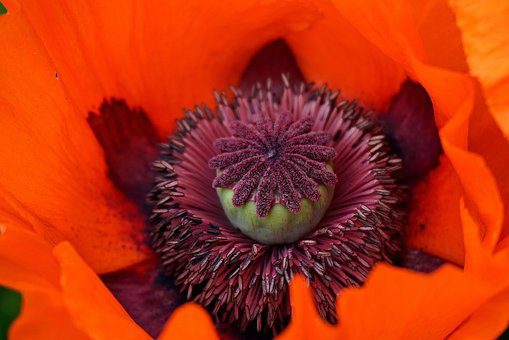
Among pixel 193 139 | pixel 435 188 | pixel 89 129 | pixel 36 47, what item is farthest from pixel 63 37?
pixel 435 188

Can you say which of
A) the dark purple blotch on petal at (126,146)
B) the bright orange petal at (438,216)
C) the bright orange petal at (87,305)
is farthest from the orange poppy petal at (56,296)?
the bright orange petal at (438,216)

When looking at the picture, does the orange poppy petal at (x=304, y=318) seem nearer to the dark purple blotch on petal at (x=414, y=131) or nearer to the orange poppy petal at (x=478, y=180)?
the orange poppy petal at (x=478, y=180)

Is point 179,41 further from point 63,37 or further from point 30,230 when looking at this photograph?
point 30,230

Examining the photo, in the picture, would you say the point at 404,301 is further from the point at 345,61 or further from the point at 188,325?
the point at 345,61

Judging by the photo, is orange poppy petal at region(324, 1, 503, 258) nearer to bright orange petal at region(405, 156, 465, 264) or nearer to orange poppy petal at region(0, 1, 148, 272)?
bright orange petal at region(405, 156, 465, 264)

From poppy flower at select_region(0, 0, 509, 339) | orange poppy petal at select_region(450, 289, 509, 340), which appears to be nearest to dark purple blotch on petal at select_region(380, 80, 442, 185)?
poppy flower at select_region(0, 0, 509, 339)

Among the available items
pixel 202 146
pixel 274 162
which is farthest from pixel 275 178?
pixel 202 146
